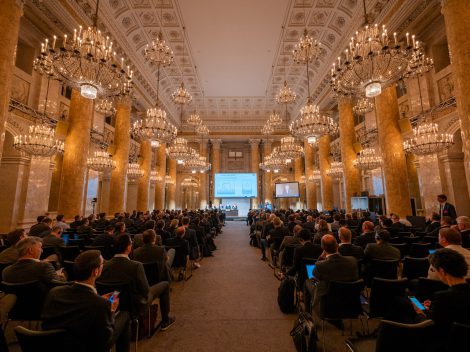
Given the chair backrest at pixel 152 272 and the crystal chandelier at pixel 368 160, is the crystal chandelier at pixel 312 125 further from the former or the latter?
the chair backrest at pixel 152 272

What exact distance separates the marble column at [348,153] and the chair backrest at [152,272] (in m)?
9.63

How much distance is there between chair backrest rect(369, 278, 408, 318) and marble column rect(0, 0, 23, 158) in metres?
6.57

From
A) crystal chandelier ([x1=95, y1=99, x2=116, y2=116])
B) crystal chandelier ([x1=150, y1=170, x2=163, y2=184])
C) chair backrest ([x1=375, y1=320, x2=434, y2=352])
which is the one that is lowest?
chair backrest ([x1=375, y1=320, x2=434, y2=352])

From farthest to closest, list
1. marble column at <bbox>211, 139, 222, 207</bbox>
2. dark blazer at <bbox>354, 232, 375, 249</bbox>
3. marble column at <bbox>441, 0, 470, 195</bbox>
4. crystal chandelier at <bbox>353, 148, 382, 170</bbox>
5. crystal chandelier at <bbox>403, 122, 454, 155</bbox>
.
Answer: marble column at <bbox>211, 139, 222, 207</bbox>, crystal chandelier at <bbox>353, 148, 382, 170</bbox>, crystal chandelier at <bbox>403, 122, 454, 155</bbox>, marble column at <bbox>441, 0, 470, 195</bbox>, dark blazer at <bbox>354, 232, 375, 249</bbox>

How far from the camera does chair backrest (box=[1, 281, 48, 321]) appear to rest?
235 centimetres

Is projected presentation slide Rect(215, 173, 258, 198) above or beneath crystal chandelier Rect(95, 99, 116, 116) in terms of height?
beneath

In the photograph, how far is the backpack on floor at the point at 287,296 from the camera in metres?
3.47

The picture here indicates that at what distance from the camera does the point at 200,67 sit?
14.4 m

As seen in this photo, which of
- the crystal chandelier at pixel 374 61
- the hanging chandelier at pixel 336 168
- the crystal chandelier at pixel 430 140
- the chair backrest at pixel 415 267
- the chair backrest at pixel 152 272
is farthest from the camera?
the hanging chandelier at pixel 336 168

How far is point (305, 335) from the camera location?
7.90 ft

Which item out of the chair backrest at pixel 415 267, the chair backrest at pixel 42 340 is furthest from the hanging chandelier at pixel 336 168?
the chair backrest at pixel 42 340

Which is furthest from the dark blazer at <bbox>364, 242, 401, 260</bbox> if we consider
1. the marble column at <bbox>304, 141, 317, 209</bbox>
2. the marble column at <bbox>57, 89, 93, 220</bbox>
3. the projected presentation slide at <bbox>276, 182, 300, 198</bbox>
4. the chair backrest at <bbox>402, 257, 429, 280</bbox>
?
the projected presentation slide at <bbox>276, 182, 300, 198</bbox>

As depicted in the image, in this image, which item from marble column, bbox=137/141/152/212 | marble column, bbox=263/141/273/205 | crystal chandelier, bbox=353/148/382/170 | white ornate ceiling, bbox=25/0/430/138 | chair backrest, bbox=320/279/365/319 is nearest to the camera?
chair backrest, bbox=320/279/365/319

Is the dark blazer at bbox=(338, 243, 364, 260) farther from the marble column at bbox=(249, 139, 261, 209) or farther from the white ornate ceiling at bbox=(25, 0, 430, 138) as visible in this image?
the marble column at bbox=(249, 139, 261, 209)
